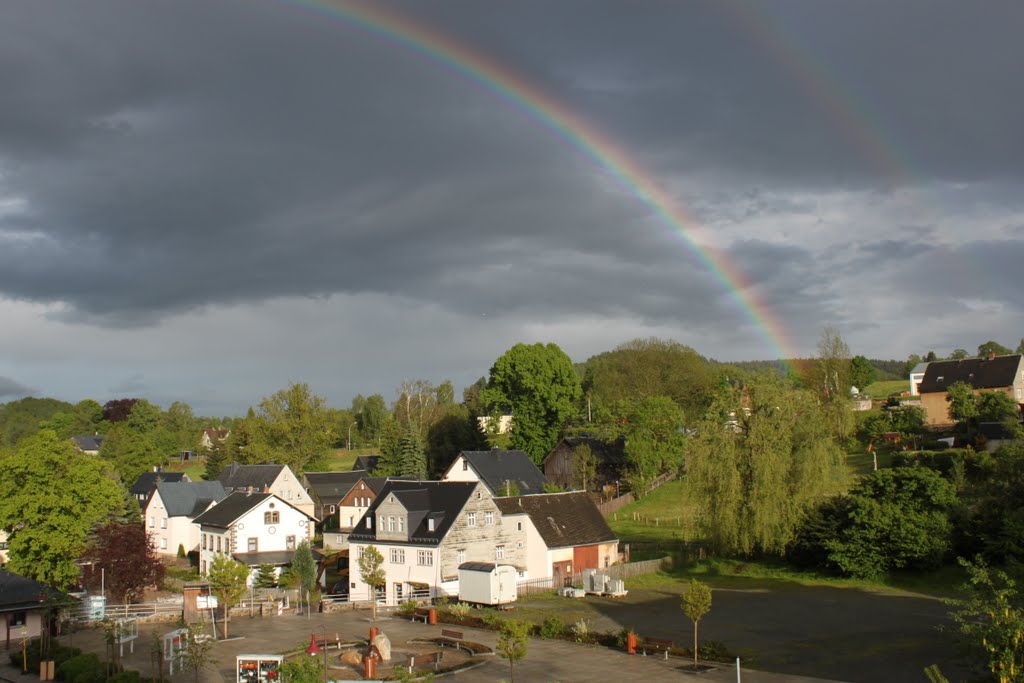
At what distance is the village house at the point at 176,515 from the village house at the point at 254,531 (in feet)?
28.6

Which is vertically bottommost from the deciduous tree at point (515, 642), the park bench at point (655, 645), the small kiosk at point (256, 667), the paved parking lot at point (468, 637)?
the paved parking lot at point (468, 637)

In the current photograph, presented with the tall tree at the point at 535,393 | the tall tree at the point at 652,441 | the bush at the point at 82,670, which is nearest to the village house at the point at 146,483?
the tall tree at the point at 535,393

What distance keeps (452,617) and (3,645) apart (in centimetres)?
2085

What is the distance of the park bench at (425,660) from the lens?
103 ft

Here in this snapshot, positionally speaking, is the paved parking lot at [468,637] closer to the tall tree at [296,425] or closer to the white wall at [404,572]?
the white wall at [404,572]

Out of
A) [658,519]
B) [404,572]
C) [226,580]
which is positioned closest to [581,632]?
[226,580]

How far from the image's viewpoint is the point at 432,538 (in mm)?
50156

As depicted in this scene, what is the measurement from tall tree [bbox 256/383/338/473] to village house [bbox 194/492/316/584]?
47.8 metres

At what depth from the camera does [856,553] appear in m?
49.2

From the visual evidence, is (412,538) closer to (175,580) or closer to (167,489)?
(175,580)

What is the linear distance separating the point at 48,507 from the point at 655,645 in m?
40.9

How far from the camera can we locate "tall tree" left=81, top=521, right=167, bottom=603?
159 ft

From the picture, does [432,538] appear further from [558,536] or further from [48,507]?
[48,507]

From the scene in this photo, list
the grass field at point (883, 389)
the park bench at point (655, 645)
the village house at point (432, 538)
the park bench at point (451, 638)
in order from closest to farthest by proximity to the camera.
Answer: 1. the park bench at point (655, 645)
2. the park bench at point (451, 638)
3. the village house at point (432, 538)
4. the grass field at point (883, 389)
